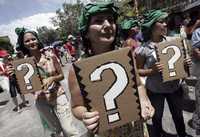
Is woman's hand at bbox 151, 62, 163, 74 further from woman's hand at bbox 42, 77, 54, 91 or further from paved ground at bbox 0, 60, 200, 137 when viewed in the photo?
paved ground at bbox 0, 60, 200, 137

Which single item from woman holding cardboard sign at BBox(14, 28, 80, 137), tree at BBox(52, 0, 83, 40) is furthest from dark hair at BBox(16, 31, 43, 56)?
tree at BBox(52, 0, 83, 40)

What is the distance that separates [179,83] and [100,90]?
2.78 m

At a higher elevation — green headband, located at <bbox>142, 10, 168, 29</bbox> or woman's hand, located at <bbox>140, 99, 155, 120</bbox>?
green headband, located at <bbox>142, 10, 168, 29</bbox>

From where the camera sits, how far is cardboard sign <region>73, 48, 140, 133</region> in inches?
85.2

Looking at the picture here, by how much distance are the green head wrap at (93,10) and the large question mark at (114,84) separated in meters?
0.41

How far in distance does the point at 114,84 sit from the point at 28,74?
2.54 metres

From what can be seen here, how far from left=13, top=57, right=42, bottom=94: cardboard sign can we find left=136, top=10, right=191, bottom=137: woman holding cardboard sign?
3.93ft

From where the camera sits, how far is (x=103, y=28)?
7.93 ft

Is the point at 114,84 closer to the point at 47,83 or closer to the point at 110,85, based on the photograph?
the point at 110,85

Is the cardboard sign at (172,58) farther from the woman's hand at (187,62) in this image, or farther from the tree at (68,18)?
the tree at (68,18)

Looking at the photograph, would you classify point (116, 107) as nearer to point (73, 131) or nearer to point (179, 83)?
point (73, 131)

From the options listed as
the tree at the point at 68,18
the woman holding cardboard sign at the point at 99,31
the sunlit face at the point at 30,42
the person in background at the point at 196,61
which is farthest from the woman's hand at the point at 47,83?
the tree at the point at 68,18

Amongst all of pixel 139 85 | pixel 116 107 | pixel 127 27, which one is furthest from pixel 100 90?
pixel 127 27

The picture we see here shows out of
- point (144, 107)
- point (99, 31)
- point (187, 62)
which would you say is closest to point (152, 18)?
point (187, 62)
